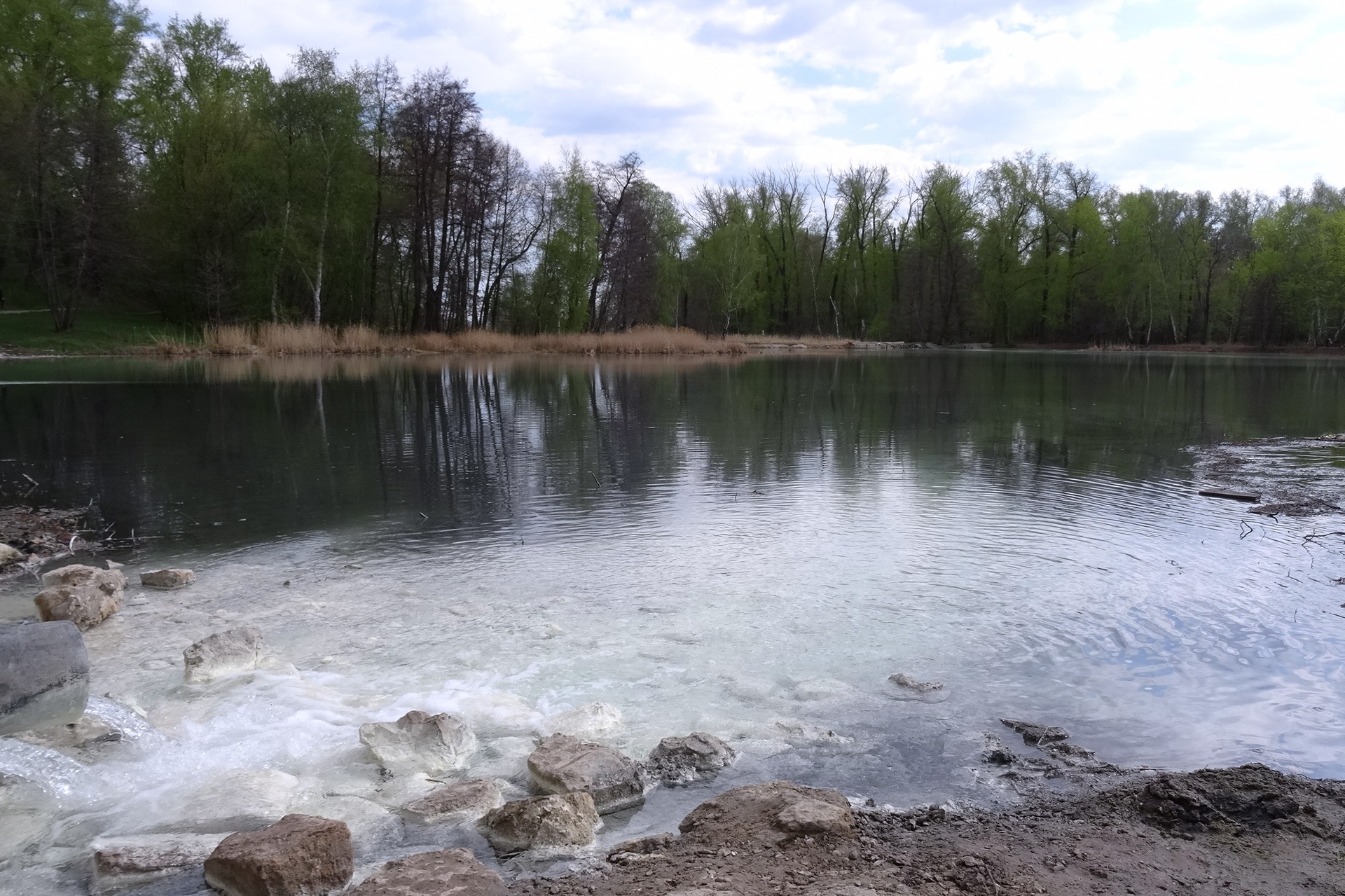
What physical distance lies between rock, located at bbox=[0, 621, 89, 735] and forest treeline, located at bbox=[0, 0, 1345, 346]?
36698 mm

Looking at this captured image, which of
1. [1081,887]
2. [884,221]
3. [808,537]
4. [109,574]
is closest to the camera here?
[1081,887]

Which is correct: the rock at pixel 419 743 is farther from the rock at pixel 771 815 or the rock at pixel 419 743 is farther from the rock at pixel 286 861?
the rock at pixel 771 815

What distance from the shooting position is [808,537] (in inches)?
320

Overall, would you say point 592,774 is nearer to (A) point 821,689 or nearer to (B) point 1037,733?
(A) point 821,689

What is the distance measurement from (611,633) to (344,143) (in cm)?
3747

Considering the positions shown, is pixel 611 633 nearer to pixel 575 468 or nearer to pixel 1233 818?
pixel 1233 818

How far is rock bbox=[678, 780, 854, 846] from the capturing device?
10.6 feet

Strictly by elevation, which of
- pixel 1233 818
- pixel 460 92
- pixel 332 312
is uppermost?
pixel 460 92

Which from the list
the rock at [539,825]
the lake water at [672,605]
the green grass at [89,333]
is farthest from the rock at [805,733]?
the green grass at [89,333]

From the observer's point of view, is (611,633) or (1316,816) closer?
(1316,816)

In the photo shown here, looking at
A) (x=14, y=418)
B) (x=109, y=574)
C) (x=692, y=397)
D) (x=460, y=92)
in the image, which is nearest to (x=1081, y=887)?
(x=109, y=574)

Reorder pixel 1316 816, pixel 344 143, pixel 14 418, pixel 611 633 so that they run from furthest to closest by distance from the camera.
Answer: pixel 344 143 → pixel 14 418 → pixel 611 633 → pixel 1316 816

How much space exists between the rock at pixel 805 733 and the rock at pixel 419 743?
1.45 meters

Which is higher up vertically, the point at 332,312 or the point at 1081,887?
the point at 332,312
